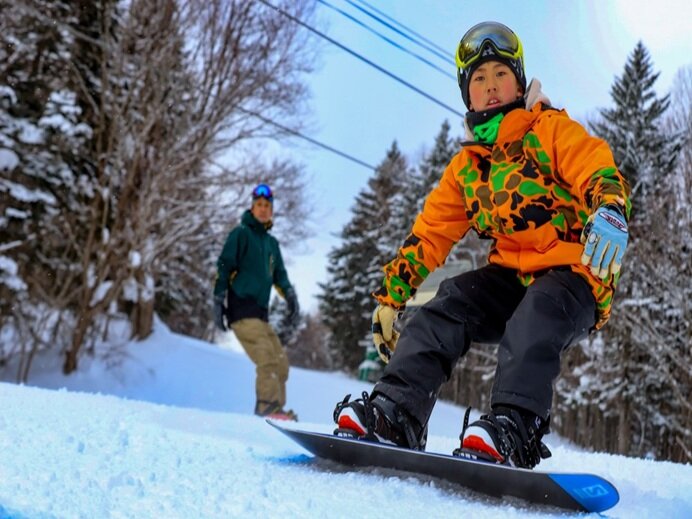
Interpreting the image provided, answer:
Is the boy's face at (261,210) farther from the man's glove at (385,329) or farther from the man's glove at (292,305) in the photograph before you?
the man's glove at (385,329)

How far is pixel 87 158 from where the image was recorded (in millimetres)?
9242

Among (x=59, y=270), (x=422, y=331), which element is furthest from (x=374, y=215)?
(x=422, y=331)

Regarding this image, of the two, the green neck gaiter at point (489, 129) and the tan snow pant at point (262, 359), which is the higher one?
the green neck gaiter at point (489, 129)

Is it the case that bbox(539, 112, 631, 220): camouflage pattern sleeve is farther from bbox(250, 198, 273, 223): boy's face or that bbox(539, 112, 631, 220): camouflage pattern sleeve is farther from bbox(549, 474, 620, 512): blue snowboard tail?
bbox(250, 198, 273, 223): boy's face

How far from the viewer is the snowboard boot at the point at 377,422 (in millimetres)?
1356

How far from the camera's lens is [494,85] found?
175cm

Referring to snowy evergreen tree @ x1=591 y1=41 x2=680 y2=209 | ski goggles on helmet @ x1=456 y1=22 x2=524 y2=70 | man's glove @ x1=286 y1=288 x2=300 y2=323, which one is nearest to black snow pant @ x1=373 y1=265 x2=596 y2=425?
ski goggles on helmet @ x1=456 y1=22 x2=524 y2=70

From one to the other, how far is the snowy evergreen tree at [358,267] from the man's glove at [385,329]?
2072 cm

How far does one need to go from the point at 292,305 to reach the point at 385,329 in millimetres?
3358

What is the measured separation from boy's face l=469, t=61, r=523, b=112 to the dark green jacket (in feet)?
9.72

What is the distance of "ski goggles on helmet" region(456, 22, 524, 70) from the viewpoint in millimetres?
1765

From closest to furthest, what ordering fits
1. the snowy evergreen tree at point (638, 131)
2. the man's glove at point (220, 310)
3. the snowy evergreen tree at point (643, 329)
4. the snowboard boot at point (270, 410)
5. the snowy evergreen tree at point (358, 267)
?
1. the snowboard boot at point (270, 410)
2. the man's glove at point (220, 310)
3. the snowy evergreen tree at point (643, 329)
4. the snowy evergreen tree at point (638, 131)
5. the snowy evergreen tree at point (358, 267)

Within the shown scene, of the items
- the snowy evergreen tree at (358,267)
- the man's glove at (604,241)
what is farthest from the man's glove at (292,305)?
the snowy evergreen tree at (358,267)

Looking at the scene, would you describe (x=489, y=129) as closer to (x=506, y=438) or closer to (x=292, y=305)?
(x=506, y=438)
